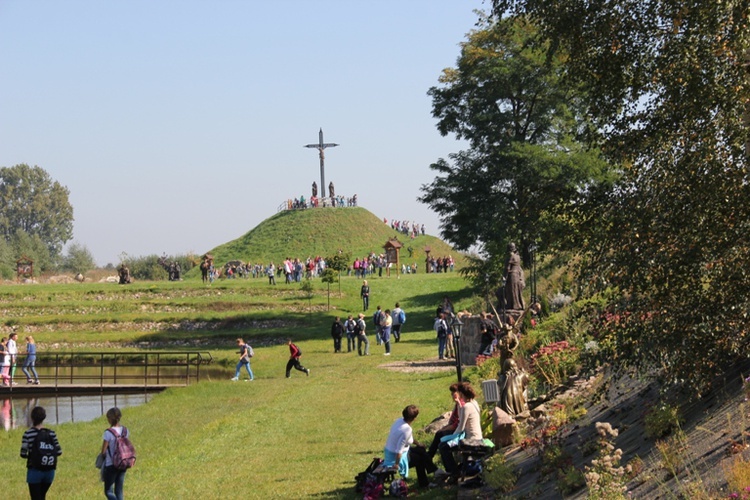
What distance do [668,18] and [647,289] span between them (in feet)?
9.00

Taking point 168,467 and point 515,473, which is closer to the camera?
point 515,473

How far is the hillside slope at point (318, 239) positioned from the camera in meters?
84.8

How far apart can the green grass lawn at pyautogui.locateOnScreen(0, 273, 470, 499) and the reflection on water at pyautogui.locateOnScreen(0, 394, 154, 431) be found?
6.06 feet

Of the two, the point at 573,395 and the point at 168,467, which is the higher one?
the point at 573,395

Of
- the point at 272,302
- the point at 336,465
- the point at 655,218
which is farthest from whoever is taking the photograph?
the point at 272,302

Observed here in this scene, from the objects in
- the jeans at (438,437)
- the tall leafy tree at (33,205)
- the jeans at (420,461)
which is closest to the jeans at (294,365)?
the jeans at (438,437)

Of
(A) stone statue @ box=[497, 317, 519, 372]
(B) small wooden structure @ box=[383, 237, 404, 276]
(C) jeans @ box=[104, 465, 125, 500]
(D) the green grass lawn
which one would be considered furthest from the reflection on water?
(B) small wooden structure @ box=[383, 237, 404, 276]

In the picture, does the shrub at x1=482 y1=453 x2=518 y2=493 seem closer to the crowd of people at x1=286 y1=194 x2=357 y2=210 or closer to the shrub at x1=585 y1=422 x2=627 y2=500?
the shrub at x1=585 y1=422 x2=627 y2=500

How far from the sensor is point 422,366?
95.1 feet

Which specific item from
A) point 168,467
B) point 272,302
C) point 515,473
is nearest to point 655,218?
point 515,473

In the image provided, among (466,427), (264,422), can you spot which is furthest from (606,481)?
(264,422)

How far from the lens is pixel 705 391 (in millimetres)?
9891

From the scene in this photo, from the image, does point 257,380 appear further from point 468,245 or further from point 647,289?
point 647,289

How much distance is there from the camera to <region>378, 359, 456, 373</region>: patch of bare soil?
91.2ft
